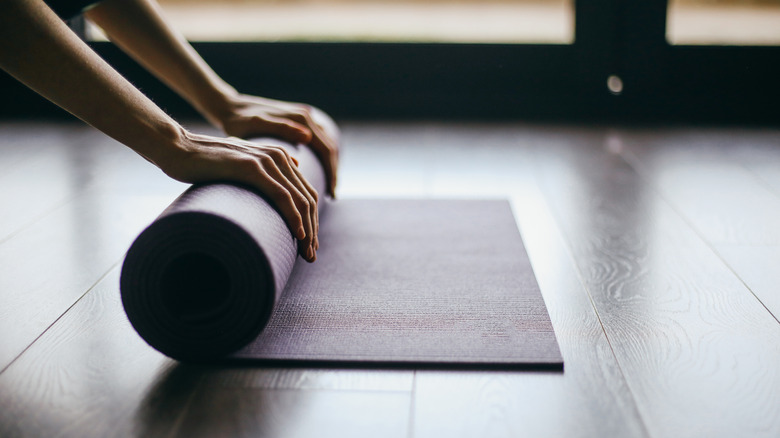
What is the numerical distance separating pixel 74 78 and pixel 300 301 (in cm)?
50

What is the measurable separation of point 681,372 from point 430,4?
228cm

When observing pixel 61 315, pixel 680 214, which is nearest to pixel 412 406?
pixel 61 315

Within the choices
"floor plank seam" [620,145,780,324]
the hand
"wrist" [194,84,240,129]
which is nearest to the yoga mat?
the hand

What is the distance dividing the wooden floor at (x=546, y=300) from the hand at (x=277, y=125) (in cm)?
33

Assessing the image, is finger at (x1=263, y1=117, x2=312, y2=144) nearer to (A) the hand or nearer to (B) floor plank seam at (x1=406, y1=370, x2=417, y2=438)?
(A) the hand

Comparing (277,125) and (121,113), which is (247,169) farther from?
(277,125)

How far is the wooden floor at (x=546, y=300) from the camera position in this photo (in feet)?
2.94

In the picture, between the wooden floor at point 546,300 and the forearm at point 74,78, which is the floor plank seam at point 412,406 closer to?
the wooden floor at point 546,300

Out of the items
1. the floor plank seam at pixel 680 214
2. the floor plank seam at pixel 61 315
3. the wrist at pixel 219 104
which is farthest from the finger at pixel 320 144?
the floor plank seam at pixel 680 214

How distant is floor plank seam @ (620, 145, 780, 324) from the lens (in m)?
1.27

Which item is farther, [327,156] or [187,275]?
[327,156]

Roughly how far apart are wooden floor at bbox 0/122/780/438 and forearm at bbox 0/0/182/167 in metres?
0.33

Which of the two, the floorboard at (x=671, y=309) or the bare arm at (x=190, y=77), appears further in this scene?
the bare arm at (x=190, y=77)

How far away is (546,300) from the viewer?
124cm
